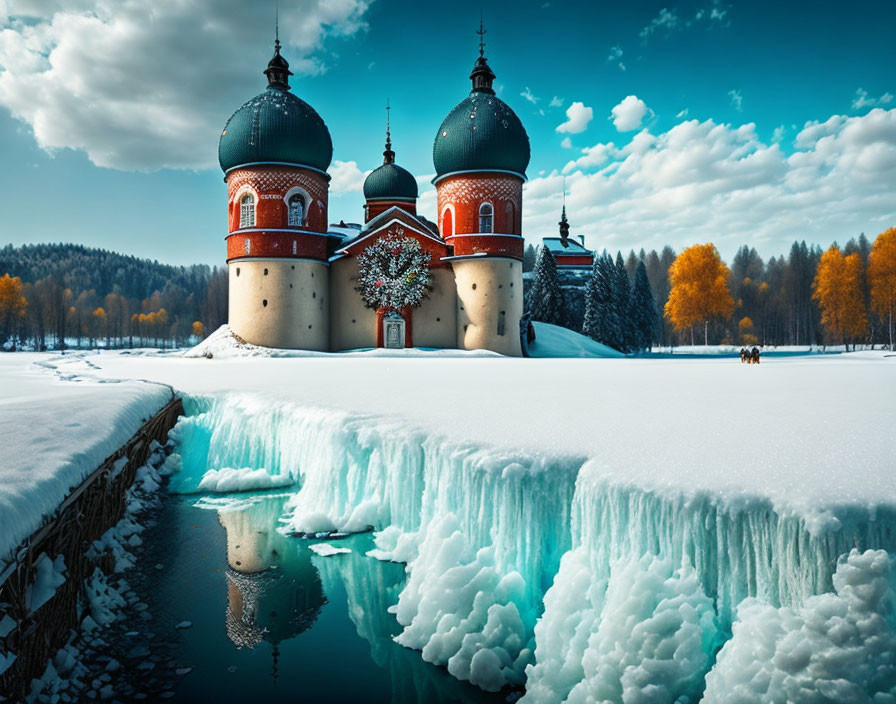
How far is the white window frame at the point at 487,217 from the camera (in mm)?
32375

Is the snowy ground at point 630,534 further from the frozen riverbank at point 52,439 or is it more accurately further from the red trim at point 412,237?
the red trim at point 412,237

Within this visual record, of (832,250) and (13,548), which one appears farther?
(832,250)

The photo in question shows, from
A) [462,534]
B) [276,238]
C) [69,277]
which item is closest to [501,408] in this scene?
[462,534]

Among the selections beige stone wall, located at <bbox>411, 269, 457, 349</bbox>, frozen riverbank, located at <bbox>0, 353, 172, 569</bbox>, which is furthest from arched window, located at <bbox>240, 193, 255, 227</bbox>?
frozen riverbank, located at <bbox>0, 353, 172, 569</bbox>

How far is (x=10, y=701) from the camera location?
157 inches

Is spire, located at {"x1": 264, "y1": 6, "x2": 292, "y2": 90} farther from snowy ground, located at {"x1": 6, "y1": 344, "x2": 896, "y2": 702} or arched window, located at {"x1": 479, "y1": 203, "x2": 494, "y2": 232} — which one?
snowy ground, located at {"x1": 6, "y1": 344, "x2": 896, "y2": 702}

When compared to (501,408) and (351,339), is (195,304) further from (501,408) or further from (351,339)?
(501,408)

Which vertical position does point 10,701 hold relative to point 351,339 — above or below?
below

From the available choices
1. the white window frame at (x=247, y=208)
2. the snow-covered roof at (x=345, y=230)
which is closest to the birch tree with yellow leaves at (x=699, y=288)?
the snow-covered roof at (x=345, y=230)

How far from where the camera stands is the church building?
102 ft

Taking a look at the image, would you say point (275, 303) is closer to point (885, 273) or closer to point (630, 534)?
point (630, 534)

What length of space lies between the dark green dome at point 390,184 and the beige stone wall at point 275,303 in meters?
10.7

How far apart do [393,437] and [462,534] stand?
167 cm

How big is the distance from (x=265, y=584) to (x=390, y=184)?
36.5 metres
